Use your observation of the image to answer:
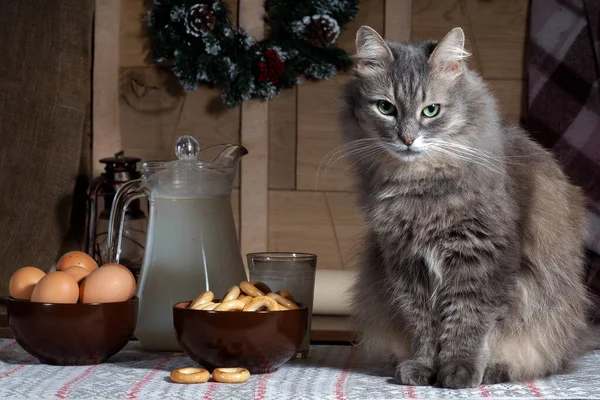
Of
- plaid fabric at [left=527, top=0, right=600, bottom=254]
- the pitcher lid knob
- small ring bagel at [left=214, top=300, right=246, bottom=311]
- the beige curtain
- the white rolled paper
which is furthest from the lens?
the beige curtain

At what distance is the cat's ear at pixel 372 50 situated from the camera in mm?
1351

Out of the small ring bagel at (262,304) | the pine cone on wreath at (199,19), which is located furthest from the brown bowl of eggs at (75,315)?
the pine cone on wreath at (199,19)

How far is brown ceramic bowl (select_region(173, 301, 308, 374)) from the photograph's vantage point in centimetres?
117

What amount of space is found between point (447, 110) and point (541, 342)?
15.3 inches

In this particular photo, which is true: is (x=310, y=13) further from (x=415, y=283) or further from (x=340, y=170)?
(x=415, y=283)

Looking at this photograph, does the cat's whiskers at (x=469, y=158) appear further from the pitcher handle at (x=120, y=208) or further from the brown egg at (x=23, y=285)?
the brown egg at (x=23, y=285)

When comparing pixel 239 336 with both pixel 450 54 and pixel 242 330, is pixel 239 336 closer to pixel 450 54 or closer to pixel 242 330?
pixel 242 330

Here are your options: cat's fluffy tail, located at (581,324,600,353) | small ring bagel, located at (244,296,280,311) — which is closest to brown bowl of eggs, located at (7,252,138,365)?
small ring bagel, located at (244,296,280,311)

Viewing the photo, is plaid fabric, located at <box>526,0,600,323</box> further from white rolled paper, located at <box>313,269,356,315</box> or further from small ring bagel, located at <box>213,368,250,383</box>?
small ring bagel, located at <box>213,368,250,383</box>

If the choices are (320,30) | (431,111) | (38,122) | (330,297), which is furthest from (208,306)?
(38,122)

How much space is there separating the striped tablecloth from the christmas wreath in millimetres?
1572

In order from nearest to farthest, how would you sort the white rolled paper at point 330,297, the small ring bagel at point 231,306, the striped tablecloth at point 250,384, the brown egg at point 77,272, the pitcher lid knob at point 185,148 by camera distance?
1. the striped tablecloth at point 250,384
2. the small ring bagel at point 231,306
3. the brown egg at point 77,272
4. the pitcher lid knob at point 185,148
5. the white rolled paper at point 330,297

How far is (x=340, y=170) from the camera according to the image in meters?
2.91

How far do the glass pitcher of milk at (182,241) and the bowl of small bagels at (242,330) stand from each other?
0.15 metres
